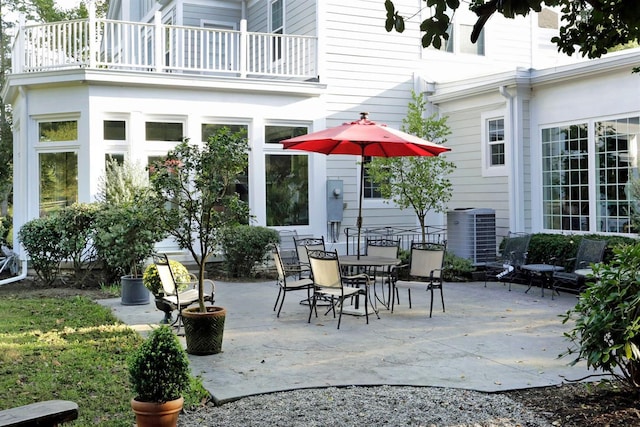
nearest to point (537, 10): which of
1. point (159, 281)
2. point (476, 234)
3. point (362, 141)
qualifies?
point (362, 141)

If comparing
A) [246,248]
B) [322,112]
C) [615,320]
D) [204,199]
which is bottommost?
[615,320]

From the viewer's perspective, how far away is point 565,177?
11.7 m

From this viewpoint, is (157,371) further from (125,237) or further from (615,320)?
(125,237)

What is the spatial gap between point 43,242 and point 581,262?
8.50 metres

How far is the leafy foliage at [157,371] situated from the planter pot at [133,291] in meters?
5.20

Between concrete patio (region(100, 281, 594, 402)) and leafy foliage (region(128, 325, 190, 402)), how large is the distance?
0.86 metres

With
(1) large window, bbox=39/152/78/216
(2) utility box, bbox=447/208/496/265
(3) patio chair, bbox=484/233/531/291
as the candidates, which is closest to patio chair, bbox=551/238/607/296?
(3) patio chair, bbox=484/233/531/291

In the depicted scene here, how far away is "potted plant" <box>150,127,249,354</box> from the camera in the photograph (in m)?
6.13

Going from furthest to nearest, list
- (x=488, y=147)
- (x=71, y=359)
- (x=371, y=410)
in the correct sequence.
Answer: (x=488, y=147)
(x=71, y=359)
(x=371, y=410)

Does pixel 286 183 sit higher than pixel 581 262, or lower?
higher

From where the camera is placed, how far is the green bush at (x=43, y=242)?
10.3 metres

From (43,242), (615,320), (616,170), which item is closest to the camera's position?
(615,320)

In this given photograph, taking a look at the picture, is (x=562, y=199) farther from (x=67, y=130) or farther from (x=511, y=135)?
(x=67, y=130)

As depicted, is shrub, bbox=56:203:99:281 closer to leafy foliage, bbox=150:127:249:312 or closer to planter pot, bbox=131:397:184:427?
leafy foliage, bbox=150:127:249:312
